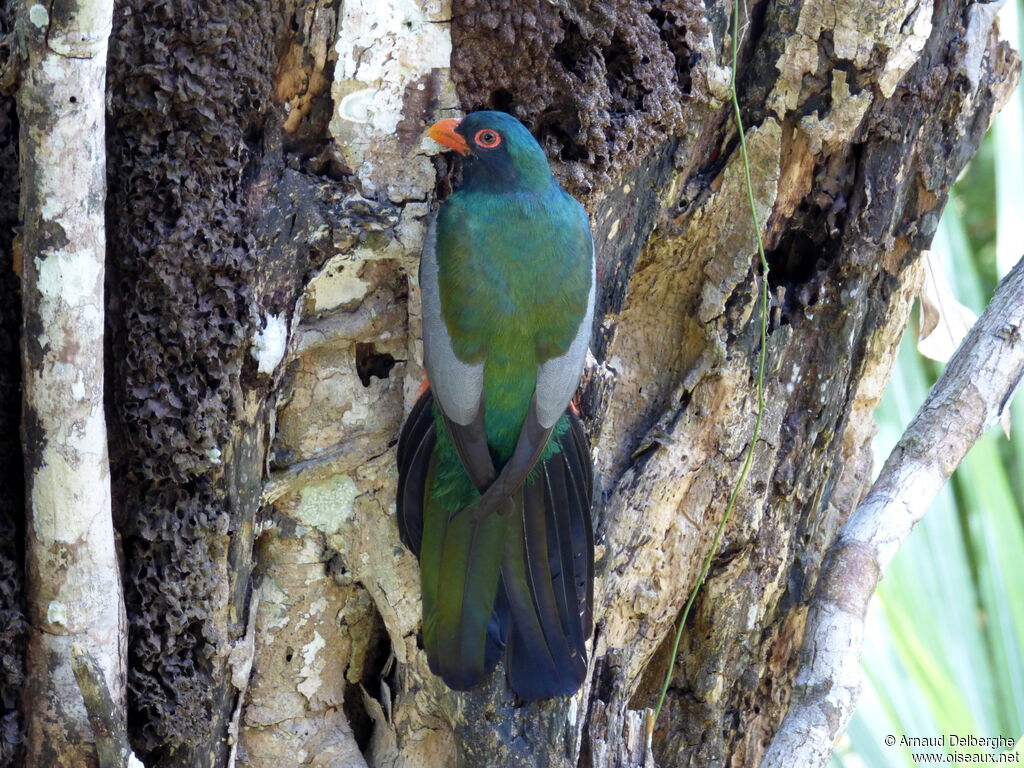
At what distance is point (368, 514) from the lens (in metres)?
Result: 2.63

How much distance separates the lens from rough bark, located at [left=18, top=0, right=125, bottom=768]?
1803 mm

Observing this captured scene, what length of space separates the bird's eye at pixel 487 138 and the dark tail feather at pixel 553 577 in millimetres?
693

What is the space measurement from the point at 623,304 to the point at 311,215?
3.00 feet

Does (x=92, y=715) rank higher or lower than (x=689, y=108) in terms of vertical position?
lower

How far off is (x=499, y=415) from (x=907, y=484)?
3.66ft

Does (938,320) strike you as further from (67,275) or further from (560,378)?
(67,275)

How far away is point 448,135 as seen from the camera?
2479 millimetres

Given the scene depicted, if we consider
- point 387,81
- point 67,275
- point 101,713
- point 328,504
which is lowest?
point 101,713

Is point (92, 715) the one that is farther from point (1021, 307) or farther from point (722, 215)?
point (1021, 307)

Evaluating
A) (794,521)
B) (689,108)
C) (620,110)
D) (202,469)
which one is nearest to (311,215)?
(202,469)

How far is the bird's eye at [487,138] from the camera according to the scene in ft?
8.14

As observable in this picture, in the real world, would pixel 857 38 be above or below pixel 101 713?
above
